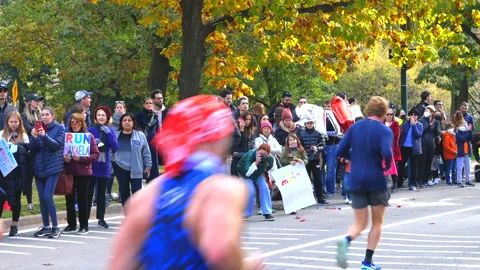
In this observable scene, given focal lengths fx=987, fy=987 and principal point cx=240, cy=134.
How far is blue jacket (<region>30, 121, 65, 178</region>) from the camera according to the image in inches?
561

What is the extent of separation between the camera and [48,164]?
14289 mm

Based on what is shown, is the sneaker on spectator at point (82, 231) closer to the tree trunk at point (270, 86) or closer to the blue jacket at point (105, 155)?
the blue jacket at point (105, 155)

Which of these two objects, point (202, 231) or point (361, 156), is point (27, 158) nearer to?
point (361, 156)

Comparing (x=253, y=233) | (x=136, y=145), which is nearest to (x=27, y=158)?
(x=136, y=145)

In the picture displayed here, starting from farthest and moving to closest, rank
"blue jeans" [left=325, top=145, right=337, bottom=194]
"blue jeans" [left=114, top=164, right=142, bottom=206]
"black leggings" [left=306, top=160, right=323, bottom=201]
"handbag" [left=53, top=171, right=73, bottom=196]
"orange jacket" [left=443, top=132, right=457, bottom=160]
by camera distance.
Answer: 1. "orange jacket" [left=443, top=132, right=457, bottom=160]
2. "blue jeans" [left=325, top=145, right=337, bottom=194]
3. "black leggings" [left=306, top=160, right=323, bottom=201]
4. "blue jeans" [left=114, top=164, right=142, bottom=206]
5. "handbag" [left=53, top=171, right=73, bottom=196]

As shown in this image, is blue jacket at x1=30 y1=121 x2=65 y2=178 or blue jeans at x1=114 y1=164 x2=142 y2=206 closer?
blue jacket at x1=30 y1=121 x2=65 y2=178

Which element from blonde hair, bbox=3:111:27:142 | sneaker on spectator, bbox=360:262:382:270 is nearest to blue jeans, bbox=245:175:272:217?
blonde hair, bbox=3:111:27:142

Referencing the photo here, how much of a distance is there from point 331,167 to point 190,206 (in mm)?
16415

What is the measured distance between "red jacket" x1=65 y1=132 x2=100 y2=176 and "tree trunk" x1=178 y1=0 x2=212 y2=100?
517cm

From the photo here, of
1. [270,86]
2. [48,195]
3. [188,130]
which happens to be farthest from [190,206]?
[270,86]

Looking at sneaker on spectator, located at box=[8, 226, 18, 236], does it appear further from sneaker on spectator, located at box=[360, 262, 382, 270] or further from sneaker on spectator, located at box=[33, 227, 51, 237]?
sneaker on spectator, located at box=[360, 262, 382, 270]

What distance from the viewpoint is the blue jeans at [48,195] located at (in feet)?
46.7

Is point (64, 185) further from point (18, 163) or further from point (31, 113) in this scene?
point (31, 113)

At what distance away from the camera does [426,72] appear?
40.9 metres
